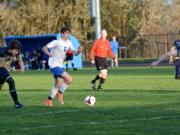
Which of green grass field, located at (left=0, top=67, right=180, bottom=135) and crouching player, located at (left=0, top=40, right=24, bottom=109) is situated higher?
crouching player, located at (left=0, top=40, right=24, bottom=109)

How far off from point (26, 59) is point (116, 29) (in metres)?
21.4

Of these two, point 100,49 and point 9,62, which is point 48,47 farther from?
point 100,49

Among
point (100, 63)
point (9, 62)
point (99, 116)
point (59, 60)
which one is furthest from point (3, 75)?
point (100, 63)

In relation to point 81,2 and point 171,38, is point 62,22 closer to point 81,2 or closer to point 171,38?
point 81,2

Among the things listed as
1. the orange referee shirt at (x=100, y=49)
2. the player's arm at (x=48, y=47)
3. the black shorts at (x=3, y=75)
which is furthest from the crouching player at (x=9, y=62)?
the orange referee shirt at (x=100, y=49)

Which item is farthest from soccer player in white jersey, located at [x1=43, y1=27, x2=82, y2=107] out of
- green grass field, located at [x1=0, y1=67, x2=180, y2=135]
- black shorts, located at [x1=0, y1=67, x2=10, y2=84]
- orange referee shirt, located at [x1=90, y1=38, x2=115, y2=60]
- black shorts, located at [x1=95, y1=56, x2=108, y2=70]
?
orange referee shirt, located at [x1=90, y1=38, x2=115, y2=60]

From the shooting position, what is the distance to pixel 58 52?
18.7 meters

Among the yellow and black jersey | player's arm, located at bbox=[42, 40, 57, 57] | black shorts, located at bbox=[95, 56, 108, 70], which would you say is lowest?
black shorts, located at bbox=[95, 56, 108, 70]

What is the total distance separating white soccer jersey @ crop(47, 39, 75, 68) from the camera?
18.5 meters

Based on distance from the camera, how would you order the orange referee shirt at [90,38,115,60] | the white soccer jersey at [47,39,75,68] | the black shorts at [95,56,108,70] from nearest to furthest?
the white soccer jersey at [47,39,75,68]
the black shorts at [95,56,108,70]
the orange referee shirt at [90,38,115,60]

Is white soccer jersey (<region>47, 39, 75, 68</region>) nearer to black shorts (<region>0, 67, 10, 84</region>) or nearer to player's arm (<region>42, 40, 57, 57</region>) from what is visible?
player's arm (<region>42, 40, 57, 57</region>)

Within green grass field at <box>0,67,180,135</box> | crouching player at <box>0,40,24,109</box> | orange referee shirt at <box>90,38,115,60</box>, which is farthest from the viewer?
orange referee shirt at <box>90,38,115,60</box>

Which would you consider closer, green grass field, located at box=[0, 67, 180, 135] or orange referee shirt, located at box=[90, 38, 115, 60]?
green grass field, located at box=[0, 67, 180, 135]

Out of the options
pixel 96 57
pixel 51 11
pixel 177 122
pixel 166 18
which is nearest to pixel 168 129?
pixel 177 122
